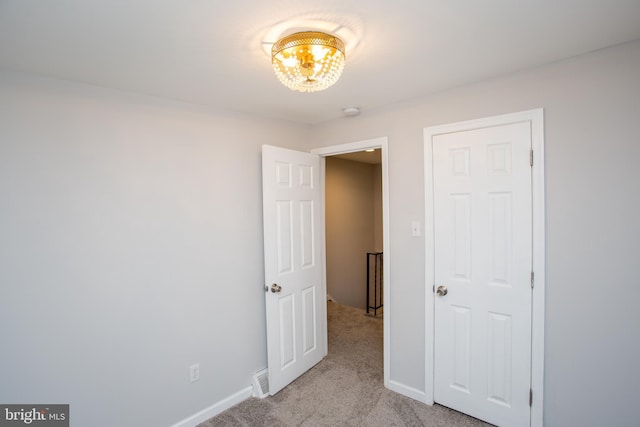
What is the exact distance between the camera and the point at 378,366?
2.91 meters

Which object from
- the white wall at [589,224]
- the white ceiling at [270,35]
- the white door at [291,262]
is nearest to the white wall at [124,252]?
the white door at [291,262]

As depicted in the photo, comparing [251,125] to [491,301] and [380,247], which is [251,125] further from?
[380,247]

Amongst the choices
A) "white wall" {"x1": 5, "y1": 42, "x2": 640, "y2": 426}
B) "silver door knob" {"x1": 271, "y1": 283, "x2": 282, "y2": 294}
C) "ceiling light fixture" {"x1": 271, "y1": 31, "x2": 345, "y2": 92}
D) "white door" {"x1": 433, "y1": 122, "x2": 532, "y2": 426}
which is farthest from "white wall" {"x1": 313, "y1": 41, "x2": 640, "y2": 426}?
"silver door knob" {"x1": 271, "y1": 283, "x2": 282, "y2": 294}

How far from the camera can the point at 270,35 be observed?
1.39m

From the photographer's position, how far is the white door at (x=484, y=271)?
1.94 metres

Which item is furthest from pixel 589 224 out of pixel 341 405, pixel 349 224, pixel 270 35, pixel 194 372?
pixel 349 224

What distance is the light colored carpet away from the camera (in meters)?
2.18

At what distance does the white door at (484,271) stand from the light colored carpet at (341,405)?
247 millimetres

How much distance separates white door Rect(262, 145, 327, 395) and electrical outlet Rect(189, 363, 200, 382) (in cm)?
54

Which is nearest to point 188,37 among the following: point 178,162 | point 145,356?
point 178,162

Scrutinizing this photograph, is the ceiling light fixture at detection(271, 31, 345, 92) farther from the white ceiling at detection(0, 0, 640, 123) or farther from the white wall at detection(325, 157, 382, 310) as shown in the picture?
the white wall at detection(325, 157, 382, 310)

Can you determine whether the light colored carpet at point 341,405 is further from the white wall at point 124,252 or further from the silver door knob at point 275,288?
the silver door knob at point 275,288

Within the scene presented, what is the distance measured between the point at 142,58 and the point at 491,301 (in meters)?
2.51

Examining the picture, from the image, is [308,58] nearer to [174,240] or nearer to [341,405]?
[174,240]
